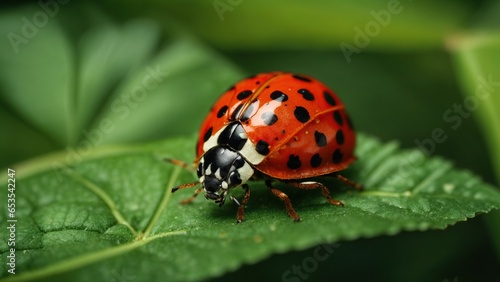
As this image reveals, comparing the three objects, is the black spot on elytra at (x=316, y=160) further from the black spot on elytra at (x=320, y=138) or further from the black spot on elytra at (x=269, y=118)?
the black spot on elytra at (x=269, y=118)

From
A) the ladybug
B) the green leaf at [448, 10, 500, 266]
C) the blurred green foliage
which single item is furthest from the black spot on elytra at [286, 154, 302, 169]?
the green leaf at [448, 10, 500, 266]

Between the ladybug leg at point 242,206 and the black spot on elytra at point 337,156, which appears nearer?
the ladybug leg at point 242,206

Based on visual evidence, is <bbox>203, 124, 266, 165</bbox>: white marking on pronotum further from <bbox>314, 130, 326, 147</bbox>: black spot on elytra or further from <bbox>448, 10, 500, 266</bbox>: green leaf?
<bbox>448, 10, 500, 266</bbox>: green leaf

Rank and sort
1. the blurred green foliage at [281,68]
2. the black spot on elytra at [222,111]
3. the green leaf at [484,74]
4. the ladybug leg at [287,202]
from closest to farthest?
1. the ladybug leg at [287,202]
2. the black spot on elytra at [222,111]
3. the green leaf at [484,74]
4. the blurred green foliage at [281,68]

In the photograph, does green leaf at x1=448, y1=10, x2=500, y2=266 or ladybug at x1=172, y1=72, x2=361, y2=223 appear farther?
green leaf at x1=448, y1=10, x2=500, y2=266

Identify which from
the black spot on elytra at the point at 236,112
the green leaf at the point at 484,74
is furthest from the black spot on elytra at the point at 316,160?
the green leaf at the point at 484,74

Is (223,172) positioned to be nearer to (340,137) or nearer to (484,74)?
(340,137)

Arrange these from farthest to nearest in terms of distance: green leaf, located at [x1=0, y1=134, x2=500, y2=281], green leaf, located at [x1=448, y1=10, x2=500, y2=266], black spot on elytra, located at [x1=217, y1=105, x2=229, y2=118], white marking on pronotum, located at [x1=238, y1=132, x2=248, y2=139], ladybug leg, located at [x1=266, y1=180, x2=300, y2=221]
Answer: green leaf, located at [x1=448, y1=10, x2=500, y2=266], black spot on elytra, located at [x1=217, y1=105, x2=229, y2=118], white marking on pronotum, located at [x1=238, y1=132, x2=248, y2=139], ladybug leg, located at [x1=266, y1=180, x2=300, y2=221], green leaf, located at [x1=0, y1=134, x2=500, y2=281]

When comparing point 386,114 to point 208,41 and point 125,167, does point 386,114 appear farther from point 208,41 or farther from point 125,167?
point 125,167
